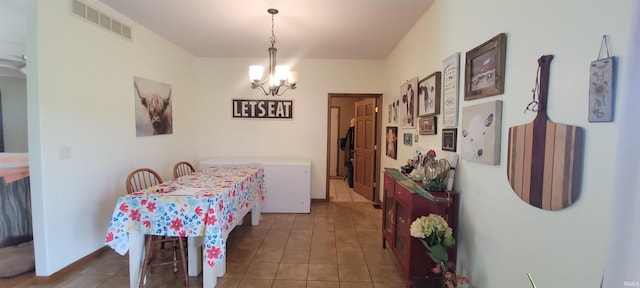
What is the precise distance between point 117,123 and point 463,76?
3555mm

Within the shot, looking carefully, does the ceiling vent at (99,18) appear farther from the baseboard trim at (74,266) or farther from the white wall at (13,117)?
the baseboard trim at (74,266)

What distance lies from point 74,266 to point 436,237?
3.29 m

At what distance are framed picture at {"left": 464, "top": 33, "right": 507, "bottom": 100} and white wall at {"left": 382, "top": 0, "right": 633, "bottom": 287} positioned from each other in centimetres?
4

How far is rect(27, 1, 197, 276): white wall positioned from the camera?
2.21 meters

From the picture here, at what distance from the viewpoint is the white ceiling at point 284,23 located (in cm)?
270

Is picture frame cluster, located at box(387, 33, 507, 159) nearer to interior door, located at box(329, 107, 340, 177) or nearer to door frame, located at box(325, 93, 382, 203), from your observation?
door frame, located at box(325, 93, 382, 203)

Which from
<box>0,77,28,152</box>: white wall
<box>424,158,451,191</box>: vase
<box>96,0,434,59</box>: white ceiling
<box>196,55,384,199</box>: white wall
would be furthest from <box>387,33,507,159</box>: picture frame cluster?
<box>0,77,28,152</box>: white wall

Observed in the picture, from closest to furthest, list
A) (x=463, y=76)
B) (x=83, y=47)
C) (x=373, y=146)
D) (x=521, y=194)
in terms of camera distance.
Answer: (x=521, y=194) → (x=463, y=76) → (x=83, y=47) → (x=373, y=146)

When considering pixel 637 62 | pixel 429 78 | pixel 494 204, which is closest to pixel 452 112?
pixel 429 78

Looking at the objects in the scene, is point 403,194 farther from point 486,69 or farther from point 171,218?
point 171,218

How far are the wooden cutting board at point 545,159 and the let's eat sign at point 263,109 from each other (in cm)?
376

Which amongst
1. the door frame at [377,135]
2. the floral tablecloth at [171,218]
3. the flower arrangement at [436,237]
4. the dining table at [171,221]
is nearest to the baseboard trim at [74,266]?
the dining table at [171,221]

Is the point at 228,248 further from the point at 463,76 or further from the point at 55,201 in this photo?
the point at 463,76

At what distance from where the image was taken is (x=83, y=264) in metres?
2.60
